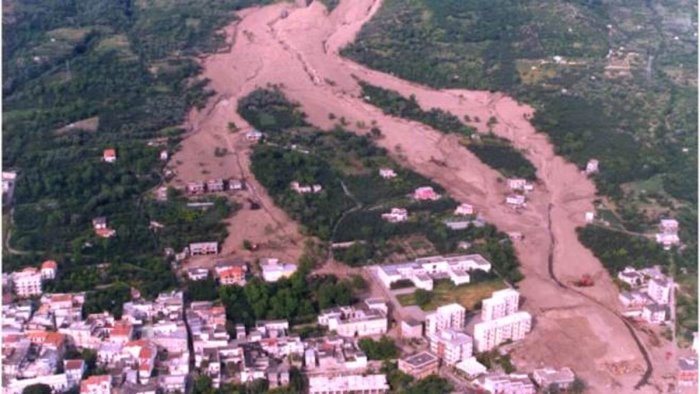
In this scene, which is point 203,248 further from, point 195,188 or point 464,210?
point 464,210

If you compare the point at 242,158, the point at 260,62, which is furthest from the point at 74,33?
the point at 242,158

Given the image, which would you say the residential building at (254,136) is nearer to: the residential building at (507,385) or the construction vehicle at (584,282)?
the construction vehicle at (584,282)

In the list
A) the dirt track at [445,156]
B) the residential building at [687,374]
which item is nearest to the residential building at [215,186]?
the dirt track at [445,156]

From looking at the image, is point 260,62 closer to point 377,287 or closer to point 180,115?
point 180,115

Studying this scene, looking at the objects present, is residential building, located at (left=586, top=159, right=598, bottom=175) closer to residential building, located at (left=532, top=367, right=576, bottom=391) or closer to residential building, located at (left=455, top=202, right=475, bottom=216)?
residential building, located at (left=455, top=202, right=475, bottom=216)

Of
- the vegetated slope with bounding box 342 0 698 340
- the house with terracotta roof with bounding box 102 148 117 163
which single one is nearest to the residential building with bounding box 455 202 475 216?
the vegetated slope with bounding box 342 0 698 340

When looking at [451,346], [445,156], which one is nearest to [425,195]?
[445,156]

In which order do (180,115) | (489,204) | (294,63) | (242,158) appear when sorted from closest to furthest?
(489,204), (242,158), (180,115), (294,63)

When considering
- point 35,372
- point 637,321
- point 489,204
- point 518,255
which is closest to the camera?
point 35,372
